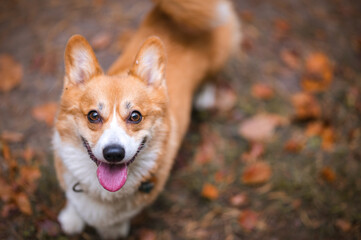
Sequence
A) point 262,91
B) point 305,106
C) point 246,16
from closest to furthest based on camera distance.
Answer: point 305,106 → point 262,91 → point 246,16

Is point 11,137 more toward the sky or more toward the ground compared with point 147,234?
more toward the sky

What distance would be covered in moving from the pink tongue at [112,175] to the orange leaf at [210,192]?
3.64 feet

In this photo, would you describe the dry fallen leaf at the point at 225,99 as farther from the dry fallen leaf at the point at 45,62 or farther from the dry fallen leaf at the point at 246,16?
the dry fallen leaf at the point at 45,62

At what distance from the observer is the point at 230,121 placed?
3.37m

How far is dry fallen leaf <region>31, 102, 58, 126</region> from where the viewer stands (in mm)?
2924

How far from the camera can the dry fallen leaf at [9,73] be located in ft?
10.1

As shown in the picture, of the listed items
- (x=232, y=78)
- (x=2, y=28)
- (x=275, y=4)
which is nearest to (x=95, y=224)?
(x=232, y=78)

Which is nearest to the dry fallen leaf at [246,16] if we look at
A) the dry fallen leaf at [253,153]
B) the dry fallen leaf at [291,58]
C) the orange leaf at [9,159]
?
the dry fallen leaf at [291,58]

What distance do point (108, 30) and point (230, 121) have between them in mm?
1833

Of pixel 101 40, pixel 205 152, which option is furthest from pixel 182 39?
pixel 101 40

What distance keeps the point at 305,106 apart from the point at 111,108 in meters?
2.44

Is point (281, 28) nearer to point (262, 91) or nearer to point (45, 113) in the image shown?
point (262, 91)

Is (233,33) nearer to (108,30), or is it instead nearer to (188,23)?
(188,23)

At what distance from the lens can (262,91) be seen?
360 cm
